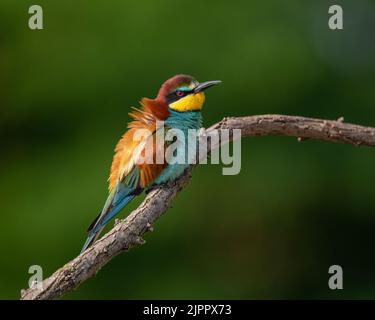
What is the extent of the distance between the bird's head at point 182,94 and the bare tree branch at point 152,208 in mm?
303

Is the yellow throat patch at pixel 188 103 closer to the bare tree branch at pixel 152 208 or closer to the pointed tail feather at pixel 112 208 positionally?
the bare tree branch at pixel 152 208

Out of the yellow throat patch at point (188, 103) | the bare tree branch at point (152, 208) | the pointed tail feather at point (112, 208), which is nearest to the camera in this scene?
the bare tree branch at point (152, 208)

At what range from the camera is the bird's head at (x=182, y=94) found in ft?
11.8

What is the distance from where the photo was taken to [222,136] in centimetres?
327

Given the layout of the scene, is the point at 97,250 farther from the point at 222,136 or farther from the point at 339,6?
the point at 339,6

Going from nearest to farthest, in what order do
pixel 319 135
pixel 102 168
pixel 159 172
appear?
pixel 319 135 < pixel 159 172 < pixel 102 168

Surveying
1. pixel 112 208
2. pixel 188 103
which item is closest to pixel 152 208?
pixel 112 208

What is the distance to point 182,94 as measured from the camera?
3607 mm

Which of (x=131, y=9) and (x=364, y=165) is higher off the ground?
(x=131, y=9)

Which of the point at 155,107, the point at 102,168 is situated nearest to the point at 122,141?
the point at 155,107

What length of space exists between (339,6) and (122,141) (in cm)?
238

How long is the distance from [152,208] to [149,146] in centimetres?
38

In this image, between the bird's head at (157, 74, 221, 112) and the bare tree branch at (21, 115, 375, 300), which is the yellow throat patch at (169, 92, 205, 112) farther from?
the bare tree branch at (21, 115, 375, 300)

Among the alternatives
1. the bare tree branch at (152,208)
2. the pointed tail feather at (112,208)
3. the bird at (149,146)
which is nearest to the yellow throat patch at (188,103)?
the bird at (149,146)
